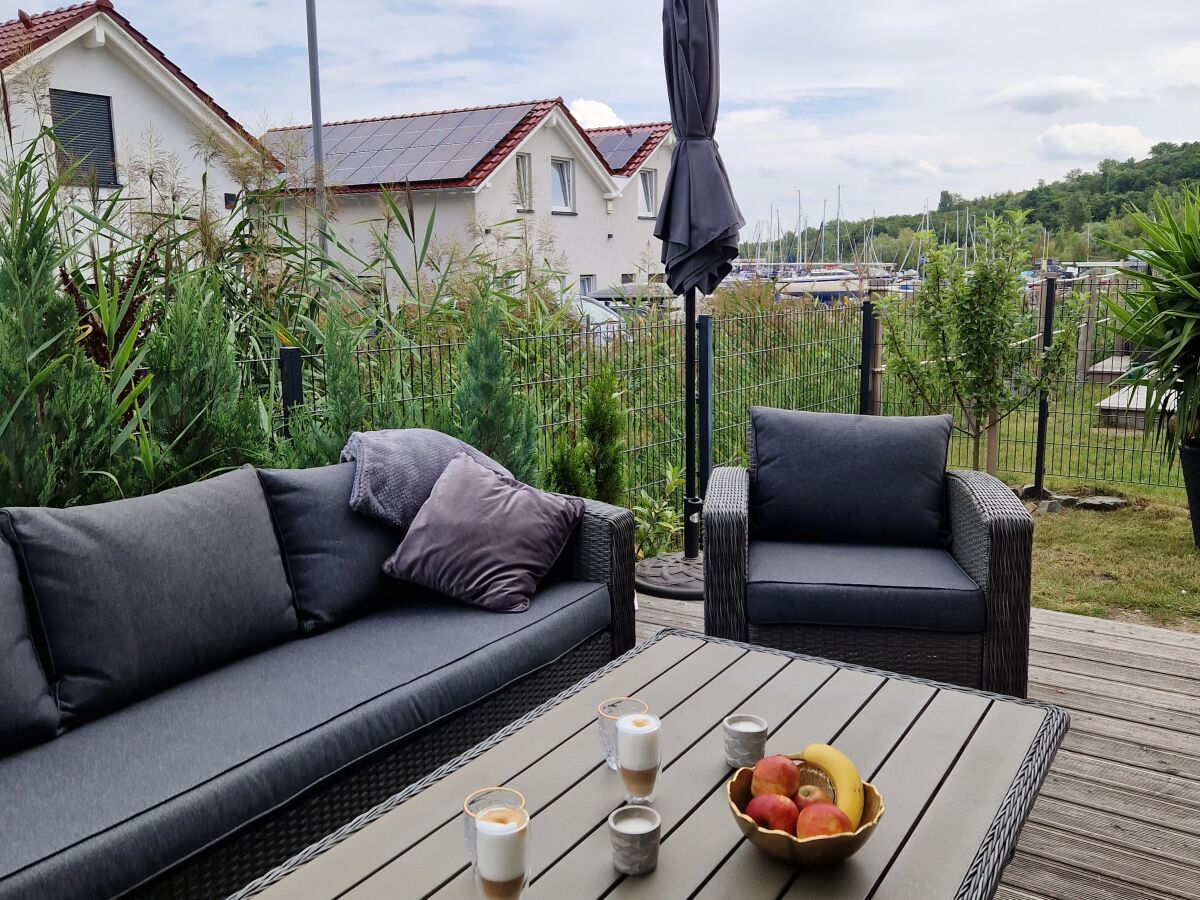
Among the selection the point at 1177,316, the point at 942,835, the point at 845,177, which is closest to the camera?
the point at 942,835

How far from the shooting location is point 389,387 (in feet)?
→ 11.1

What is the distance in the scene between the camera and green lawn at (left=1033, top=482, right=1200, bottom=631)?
12.8 feet

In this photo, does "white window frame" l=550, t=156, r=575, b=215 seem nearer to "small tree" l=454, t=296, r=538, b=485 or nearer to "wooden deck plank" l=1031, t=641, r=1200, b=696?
"small tree" l=454, t=296, r=538, b=485

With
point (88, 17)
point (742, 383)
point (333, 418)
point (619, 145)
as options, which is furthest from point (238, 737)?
point (619, 145)

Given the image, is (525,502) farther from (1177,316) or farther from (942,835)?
(1177,316)

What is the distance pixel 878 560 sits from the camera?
2.88 meters

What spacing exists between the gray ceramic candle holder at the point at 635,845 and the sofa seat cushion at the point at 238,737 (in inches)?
Result: 31.3

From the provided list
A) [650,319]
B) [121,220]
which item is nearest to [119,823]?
[121,220]

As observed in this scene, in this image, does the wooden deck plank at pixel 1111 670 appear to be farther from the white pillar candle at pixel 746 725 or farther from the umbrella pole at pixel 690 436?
the white pillar candle at pixel 746 725

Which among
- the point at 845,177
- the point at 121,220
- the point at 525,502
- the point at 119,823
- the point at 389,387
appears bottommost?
the point at 119,823

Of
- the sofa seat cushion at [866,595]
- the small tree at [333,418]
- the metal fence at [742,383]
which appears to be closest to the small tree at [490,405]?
the metal fence at [742,383]

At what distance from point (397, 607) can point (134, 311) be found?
1384mm

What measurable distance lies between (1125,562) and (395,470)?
141 inches

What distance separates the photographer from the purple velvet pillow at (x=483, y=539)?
2.59 meters
